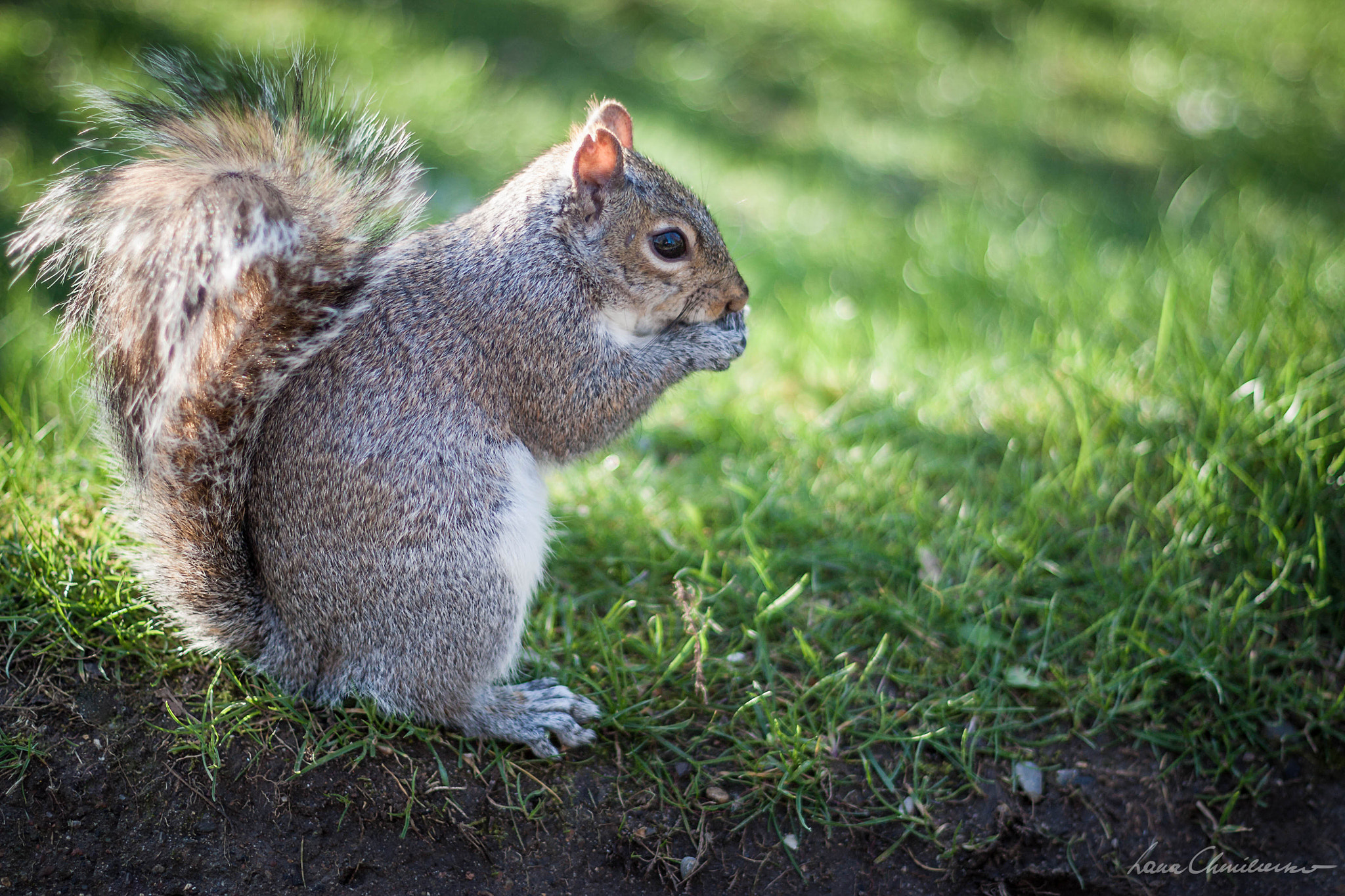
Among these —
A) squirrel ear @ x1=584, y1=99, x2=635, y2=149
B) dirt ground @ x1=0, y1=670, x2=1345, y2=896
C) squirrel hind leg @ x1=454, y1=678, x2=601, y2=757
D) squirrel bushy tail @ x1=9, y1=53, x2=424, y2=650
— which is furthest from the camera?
squirrel ear @ x1=584, y1=99, x2=635, y2=149

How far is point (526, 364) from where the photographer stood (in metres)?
1.82

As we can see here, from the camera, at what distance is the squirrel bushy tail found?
1.43m

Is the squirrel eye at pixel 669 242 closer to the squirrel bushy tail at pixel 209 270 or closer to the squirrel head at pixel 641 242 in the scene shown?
the squirrel head at pixel 641 242

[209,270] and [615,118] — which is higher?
[615,118]

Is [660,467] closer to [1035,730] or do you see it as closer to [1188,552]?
[1035,730]

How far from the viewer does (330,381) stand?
1.65m

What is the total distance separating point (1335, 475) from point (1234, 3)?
4493 millimetres

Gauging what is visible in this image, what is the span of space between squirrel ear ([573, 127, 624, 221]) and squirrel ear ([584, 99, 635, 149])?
279 mm

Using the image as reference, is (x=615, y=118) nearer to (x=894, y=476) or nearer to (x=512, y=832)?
(x=894, y=476)

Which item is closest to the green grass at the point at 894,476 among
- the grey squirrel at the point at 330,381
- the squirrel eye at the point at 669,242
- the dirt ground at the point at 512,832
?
the dirt ground at the point at 512,832

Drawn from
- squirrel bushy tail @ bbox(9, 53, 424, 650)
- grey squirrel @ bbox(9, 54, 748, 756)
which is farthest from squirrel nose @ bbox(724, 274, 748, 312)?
squirrel bushy tail @ bbox(9, 53, 424, 650)

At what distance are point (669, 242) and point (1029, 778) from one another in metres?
1.30

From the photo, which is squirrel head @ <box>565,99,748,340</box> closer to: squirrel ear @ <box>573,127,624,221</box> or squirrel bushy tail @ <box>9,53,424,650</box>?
squirrel ear @ <box>573,127,624,221</box>

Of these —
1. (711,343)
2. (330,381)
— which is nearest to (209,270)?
(330,381)
